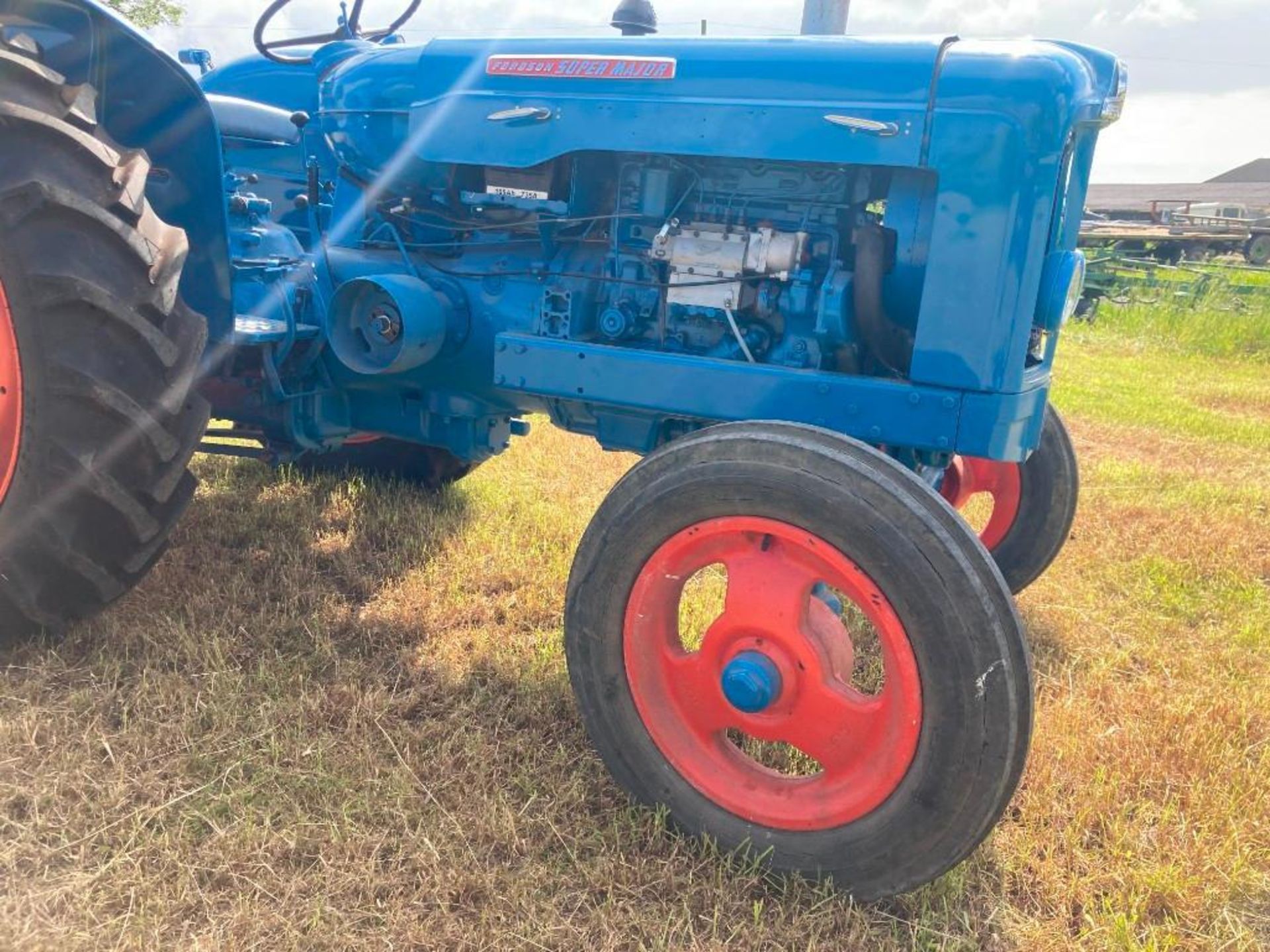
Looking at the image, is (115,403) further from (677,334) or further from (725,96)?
(725,96)

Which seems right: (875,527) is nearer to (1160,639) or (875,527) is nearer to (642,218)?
(642,218)

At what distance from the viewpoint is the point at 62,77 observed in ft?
7.79

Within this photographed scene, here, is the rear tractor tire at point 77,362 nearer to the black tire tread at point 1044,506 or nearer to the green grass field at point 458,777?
the green grass field at point 458,777

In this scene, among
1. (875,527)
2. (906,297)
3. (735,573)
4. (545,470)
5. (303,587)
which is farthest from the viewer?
(545,470)

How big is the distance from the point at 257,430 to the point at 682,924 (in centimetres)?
199

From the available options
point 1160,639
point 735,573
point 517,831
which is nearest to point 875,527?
point 735,573

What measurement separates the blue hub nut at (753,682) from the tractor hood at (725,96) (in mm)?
1093

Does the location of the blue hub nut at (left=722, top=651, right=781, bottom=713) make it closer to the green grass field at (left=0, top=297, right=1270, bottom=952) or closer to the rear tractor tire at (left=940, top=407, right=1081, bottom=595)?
the green grass field at (left=0, top=297, right=1270, bottom=952)

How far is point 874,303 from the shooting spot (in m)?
2.36

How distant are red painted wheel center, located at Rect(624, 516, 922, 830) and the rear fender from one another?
1472 millimetres

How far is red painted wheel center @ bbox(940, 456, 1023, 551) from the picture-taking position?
330 centimetres

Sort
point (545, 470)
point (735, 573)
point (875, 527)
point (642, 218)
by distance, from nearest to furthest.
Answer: point (875, 527) < point (735, 573) < point (642, 218) < point (545, 470)

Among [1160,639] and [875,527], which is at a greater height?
[875,527]

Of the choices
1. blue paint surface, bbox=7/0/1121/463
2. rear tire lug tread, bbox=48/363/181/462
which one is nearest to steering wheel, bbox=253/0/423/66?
blue paint surface, bbox=7/0/1121/463
